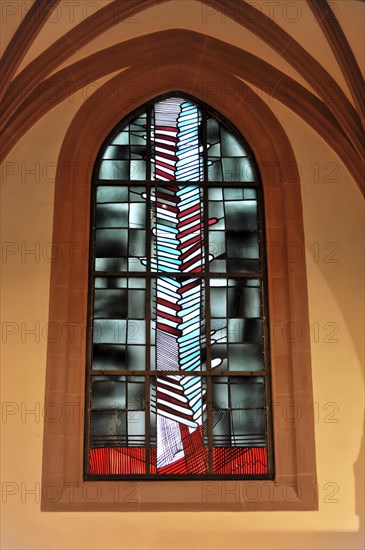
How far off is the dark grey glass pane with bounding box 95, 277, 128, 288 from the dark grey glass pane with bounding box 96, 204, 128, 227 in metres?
0.59

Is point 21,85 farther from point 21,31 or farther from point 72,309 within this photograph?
point 72,309

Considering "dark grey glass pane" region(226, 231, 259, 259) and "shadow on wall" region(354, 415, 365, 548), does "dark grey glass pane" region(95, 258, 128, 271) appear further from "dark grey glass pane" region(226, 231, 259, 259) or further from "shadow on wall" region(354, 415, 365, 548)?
"shadow on wall" region(354, 415, 365, 548)

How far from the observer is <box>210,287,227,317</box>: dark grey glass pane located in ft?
32.3

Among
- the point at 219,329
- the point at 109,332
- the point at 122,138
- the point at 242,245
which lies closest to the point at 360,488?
the point at 219,329

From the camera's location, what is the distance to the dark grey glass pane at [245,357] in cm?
964

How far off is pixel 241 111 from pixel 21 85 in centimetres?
234

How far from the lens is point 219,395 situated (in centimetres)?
953

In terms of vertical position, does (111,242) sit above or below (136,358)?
above

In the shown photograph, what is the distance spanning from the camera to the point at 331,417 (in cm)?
931

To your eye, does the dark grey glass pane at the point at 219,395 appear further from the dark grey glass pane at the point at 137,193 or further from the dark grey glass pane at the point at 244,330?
the dark grey glass pane at the point at 137,193

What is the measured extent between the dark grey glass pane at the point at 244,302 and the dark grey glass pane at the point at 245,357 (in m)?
0.33

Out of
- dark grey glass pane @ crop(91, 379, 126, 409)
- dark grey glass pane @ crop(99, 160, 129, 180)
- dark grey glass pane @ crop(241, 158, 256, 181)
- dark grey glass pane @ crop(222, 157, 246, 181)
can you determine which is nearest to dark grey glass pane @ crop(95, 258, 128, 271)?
dark grey glass pane @ crop(99, 160, 129, 180)

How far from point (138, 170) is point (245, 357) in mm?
2335

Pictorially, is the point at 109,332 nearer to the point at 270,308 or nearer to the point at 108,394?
the point at 108,394
